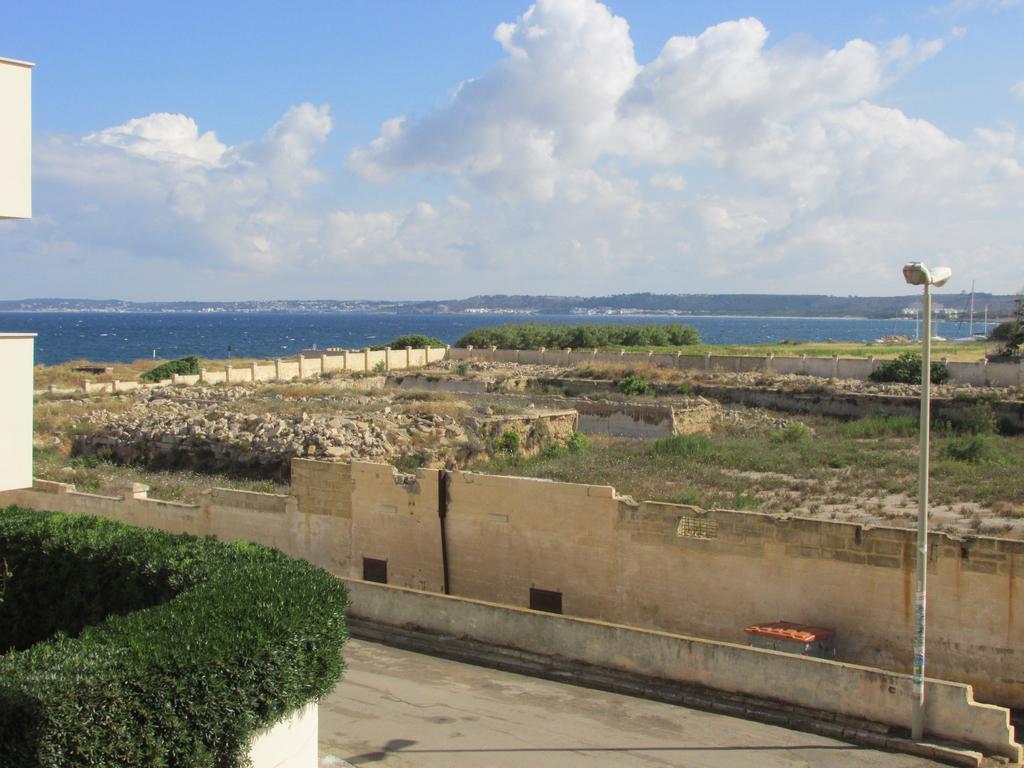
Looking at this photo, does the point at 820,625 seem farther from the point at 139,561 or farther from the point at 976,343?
the point at 976,343

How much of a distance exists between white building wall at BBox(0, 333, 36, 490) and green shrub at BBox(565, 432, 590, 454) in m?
23.0

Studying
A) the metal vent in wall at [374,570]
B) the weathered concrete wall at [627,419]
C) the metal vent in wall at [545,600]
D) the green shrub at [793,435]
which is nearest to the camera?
the metal vent in wall at [545,600]

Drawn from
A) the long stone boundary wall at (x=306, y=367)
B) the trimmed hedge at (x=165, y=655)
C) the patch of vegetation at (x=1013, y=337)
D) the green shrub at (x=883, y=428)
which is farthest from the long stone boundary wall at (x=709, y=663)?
the patch of vegetation at (x=1013, y=337)

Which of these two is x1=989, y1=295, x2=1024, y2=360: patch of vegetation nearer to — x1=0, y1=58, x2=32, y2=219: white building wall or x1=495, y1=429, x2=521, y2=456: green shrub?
x1=495, y1=429, x2=521, y2=456: green shrub

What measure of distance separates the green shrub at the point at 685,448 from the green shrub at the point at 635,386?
17152mm

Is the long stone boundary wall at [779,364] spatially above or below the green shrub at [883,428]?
above

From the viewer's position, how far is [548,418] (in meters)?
35.8

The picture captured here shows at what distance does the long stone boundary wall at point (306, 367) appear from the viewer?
51406mm

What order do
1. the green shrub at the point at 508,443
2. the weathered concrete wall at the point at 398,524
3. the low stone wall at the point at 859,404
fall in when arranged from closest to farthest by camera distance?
1. the weathered concrete wall at the point at 398,524
2. the green shrub at the point at 508,443
3. the low stone wall at the point at 859,404

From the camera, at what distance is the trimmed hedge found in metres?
8.03

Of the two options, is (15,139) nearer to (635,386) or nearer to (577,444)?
(577,444)

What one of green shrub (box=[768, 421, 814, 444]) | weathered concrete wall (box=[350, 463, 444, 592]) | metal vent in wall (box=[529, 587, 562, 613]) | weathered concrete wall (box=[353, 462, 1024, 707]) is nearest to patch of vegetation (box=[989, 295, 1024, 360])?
green shrub (box=[768, 421, 814, 444])

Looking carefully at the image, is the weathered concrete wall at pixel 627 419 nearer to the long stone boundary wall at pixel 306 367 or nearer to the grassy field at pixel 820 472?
the grassy field at pixel 820 472

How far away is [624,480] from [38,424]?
2323 centimetres
